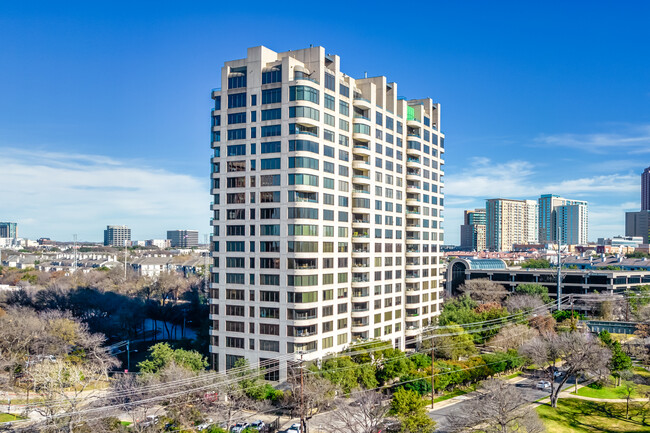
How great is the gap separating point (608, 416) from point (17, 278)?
17349 centimetres

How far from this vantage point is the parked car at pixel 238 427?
55772 millimetres

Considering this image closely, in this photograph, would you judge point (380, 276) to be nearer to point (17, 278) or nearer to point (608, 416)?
point (608, 416)

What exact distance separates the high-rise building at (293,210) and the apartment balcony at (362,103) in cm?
16

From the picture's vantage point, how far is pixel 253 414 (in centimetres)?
6241

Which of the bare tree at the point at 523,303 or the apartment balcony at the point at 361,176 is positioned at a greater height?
the apartment balcony at the point at 361,176

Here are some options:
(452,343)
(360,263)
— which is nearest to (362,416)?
(360,263)

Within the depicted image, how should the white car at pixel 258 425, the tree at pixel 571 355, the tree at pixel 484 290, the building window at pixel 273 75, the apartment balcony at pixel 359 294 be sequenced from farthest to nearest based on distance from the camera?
the tree at pixel 484 290, the apartment balcony at pixel 359 294, the building window at pixel 273 75, the tree at pixel 571 355, the white car at pixel 258 425

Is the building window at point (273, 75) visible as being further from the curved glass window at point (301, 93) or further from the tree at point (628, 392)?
the tree at point (628, 392)

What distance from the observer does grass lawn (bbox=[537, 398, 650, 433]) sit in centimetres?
5959

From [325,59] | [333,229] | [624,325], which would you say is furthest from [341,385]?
[624,325]

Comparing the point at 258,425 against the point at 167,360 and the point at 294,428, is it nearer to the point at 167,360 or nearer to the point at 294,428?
the point at 294,428

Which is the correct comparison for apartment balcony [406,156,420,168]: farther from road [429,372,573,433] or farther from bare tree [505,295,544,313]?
road [429,372,573,433]

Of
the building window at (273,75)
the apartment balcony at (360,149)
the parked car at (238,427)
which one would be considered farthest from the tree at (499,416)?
the building window at (273,75)

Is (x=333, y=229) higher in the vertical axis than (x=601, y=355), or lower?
higher
